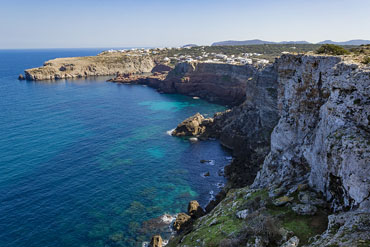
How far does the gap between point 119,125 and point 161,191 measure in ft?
131

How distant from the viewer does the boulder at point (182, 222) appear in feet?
121

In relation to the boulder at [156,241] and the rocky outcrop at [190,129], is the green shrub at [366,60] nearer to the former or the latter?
the boulder at [156,241]

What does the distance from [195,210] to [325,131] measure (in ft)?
84.9

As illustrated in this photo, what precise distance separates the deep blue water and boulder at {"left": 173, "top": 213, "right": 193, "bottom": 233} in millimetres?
4152

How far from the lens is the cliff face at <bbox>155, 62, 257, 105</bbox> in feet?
340

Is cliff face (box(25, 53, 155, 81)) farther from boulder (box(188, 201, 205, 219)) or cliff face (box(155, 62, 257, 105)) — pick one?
boulder (box(188, 201, 205, 219))

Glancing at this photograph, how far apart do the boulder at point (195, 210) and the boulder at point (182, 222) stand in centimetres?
114

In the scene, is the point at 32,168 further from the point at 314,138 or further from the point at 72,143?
the point at 314,138

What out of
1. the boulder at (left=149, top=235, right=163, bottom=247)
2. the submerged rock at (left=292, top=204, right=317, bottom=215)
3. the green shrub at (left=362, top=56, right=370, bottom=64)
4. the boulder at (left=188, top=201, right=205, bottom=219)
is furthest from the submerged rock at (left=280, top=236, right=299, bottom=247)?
the boulder at (left=188, top=201, right=205, bottom=219)

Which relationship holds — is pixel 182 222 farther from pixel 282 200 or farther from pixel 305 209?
pixel 305 209

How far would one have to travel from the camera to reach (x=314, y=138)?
77.4 ft

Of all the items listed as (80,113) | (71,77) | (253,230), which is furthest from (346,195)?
(71,77)

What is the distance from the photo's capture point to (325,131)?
65.5 feet

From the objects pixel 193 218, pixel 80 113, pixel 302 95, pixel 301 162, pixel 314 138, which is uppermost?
pixel 302 95
